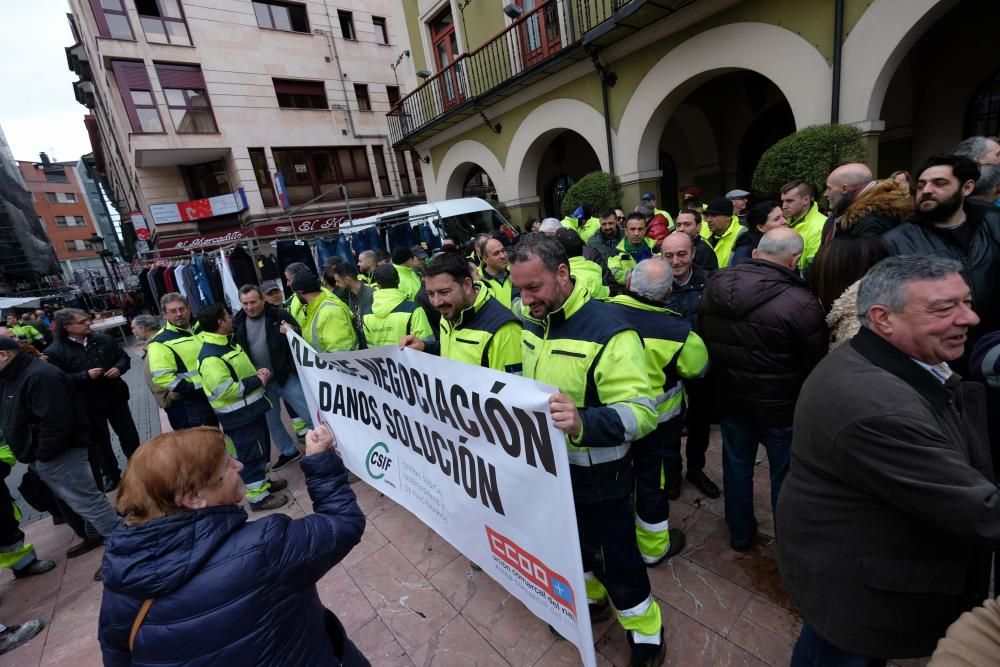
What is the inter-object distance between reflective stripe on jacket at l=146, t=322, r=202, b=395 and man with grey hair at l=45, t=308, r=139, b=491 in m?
0.85

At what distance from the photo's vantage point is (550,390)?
66.0 inches

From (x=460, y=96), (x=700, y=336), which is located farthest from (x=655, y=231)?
(x=460, y=96)

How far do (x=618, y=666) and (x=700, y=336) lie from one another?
1.80 m

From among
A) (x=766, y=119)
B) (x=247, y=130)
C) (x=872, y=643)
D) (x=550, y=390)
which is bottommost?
(x=872, y=643)

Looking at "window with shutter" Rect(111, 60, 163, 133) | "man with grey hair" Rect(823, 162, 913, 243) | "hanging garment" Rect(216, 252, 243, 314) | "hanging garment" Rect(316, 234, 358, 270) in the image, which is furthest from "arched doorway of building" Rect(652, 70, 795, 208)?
"window with shutter" Rect(111, 60, 163, 133)

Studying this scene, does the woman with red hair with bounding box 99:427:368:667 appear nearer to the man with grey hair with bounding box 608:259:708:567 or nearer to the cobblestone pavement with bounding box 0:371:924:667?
the cobblestone pavement with bounding box 0:371:924:667

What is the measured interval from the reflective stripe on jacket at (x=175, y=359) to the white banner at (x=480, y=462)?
134 cm

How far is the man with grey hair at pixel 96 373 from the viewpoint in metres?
4.12

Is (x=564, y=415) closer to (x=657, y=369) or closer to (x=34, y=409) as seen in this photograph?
(x=657, y=369)

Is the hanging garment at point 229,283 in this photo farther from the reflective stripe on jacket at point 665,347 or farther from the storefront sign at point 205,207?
the storefront sign at point 205,207

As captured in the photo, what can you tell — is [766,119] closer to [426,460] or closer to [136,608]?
[426,460]

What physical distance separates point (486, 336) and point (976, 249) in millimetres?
2577

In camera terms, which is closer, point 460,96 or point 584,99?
point 584,99

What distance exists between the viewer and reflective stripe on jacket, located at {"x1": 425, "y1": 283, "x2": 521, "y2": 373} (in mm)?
2473
